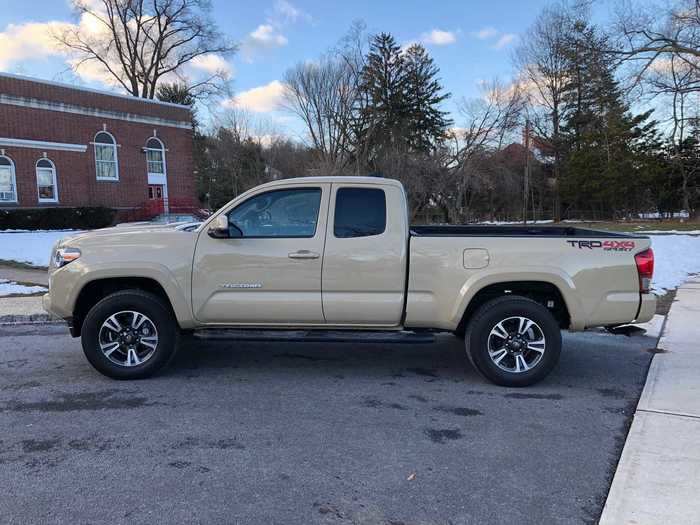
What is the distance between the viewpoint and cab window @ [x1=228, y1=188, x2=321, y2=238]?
17.1 feet

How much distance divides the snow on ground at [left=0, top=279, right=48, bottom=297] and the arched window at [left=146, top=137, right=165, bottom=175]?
74.0 feet

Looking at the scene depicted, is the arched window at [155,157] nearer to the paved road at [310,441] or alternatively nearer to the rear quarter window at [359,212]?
the paved road at [310,441]

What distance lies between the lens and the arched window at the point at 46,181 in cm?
2742

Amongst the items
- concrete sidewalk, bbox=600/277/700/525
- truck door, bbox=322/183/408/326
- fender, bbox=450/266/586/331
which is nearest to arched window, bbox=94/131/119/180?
truck door, bbox=322/183/408/326

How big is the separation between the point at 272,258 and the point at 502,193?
42979 millimetres

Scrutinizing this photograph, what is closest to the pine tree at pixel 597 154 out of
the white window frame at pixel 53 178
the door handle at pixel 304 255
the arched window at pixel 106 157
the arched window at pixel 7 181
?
the arched window at pixel 106 157

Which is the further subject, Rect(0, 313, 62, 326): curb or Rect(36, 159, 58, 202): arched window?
Rect(36, 159, 58, 202): arched window

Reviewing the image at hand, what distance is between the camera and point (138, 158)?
31.8 m

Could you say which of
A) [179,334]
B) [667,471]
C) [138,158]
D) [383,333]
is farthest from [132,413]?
[138,158]

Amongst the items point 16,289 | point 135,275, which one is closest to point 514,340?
point 135,275

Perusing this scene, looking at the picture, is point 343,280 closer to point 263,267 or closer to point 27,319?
point 263,267

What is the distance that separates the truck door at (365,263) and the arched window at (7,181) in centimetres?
2680

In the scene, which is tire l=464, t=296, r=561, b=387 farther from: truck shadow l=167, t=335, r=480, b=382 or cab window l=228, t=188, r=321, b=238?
cab window l=228, t=188, r=321, b=238

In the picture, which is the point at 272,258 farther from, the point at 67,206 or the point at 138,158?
the point at 138,158
